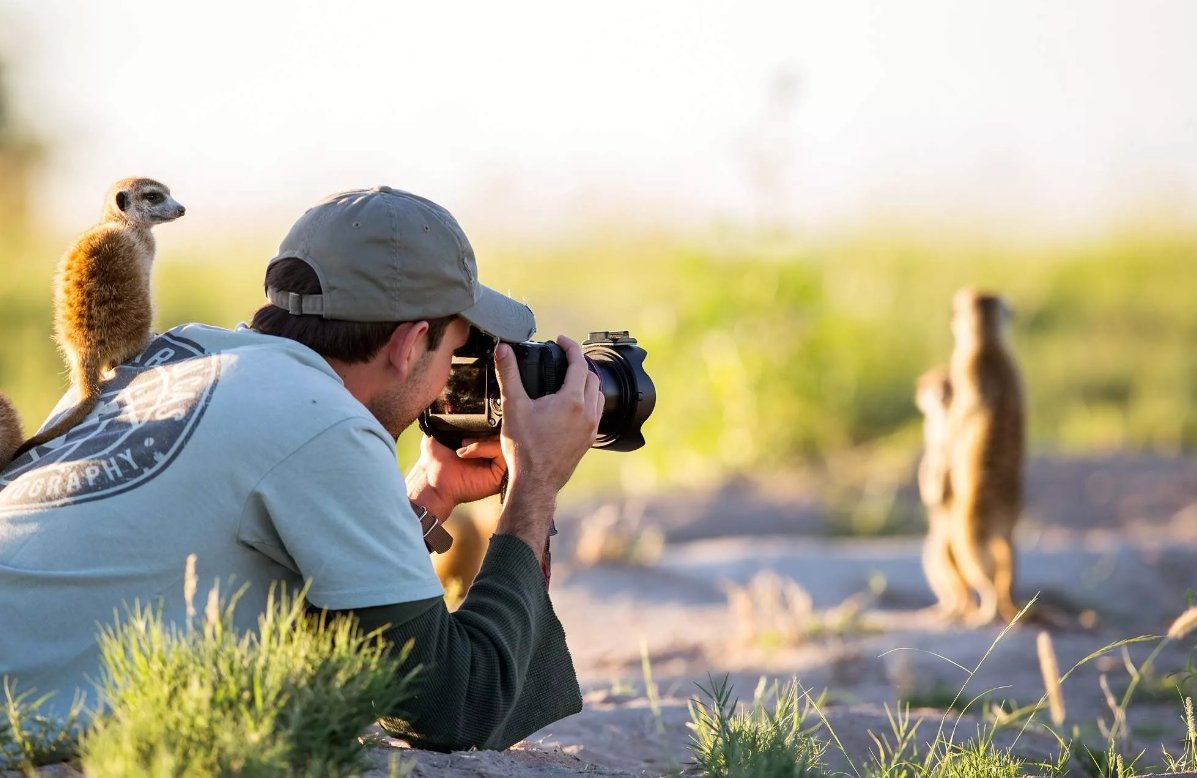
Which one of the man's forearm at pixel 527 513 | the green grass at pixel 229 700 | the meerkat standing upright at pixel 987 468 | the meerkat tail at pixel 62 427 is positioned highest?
the meerkat tail at pixel 62 427

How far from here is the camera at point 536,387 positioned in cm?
288

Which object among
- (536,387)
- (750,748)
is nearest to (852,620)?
(750,748)

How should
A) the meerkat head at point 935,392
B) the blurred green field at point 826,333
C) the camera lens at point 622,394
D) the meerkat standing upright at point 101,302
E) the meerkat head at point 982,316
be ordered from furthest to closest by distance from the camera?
1. the blurred green field at point 826,333
2. the meerkat head at point 935,392
3. the meerkat head at point 982,316
4. the meerkat standing upright at point 101,302
5. the camera lens at point 622,394

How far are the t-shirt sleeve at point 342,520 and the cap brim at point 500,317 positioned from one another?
1.49 feet

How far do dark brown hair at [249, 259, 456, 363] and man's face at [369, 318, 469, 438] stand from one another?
0.06m

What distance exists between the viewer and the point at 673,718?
416 centimetres

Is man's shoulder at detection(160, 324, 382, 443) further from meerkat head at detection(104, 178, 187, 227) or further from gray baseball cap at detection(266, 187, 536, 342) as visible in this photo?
meerkat head at detection(104, 178, 187, 227)

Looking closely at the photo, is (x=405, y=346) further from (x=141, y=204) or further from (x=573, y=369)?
(x=141, y=204)

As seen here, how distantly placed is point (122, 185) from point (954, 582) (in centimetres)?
454

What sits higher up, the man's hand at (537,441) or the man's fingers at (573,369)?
the man's fingers at (573,369)

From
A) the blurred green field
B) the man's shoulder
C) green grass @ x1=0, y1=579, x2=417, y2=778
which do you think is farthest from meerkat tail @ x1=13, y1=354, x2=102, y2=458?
the blurred green field

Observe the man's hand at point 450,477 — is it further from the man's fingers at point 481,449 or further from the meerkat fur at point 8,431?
the meerkat fur at point 8,431

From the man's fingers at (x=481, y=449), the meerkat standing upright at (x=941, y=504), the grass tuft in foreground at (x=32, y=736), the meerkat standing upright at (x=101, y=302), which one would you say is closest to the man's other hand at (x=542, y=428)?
the man's fingers at (x=481, y=449)

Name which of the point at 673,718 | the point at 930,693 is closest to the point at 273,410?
the point at 673,718
